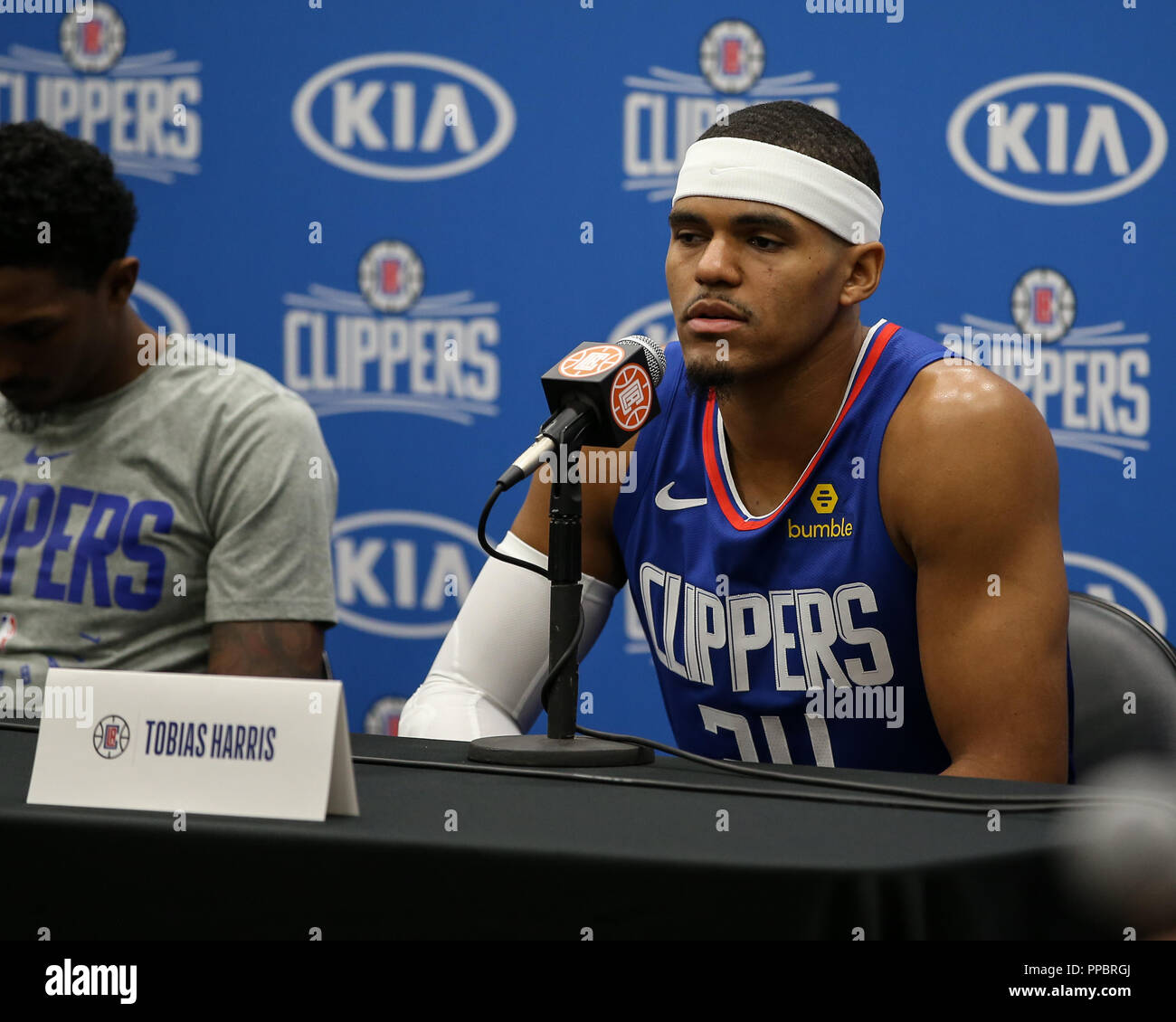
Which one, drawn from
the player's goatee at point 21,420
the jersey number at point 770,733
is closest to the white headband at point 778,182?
the jersey number at point 770,733

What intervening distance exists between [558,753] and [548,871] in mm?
249

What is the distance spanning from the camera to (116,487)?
170 cm

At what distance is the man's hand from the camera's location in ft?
5.41

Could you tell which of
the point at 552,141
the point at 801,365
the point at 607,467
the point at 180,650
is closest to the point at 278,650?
the point at 180,650

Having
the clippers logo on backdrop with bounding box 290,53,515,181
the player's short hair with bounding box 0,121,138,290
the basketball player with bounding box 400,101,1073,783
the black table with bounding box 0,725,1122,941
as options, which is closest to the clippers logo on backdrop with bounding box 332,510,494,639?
the clippers logo on backdrop with bounding box 290,53,515,181

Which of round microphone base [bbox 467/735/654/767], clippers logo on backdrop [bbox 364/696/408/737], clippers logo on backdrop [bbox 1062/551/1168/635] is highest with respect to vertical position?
clippers logo on backdrop [bbox 1062/551/1168/635]

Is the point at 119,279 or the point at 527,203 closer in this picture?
the point at 119,279

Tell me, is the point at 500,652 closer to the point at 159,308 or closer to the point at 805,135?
the point at 805,135

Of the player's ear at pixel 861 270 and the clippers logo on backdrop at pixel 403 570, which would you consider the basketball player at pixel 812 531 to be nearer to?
the player's ear at pixel 861 270

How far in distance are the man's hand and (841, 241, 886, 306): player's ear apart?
30.5 inches

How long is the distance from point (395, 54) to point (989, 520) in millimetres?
1614

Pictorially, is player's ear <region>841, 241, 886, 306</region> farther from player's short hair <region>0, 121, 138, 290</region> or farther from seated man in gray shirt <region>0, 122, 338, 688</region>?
player's short hair <region>0, 121, 138, 290</region>

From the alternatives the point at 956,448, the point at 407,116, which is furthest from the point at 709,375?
the point at 407,116
